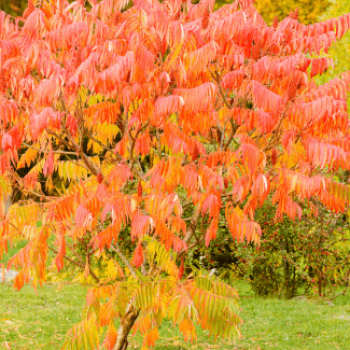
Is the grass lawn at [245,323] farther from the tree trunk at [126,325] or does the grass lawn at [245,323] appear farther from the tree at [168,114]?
the tree at [168,114]

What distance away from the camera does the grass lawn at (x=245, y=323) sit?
20.6 feet

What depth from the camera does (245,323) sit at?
7.32 metres

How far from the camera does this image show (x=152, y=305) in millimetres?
4172

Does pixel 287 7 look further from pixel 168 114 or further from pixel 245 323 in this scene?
pixel 168 114

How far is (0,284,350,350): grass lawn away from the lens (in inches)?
247

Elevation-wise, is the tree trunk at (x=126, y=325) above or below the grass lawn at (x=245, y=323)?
above

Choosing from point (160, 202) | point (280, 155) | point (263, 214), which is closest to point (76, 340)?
point (160, 202)

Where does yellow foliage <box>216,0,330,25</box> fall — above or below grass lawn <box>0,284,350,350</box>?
above

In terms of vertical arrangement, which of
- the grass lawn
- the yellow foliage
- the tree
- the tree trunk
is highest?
the yellow foliage

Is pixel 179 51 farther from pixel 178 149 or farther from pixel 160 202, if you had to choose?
pixel 160 202

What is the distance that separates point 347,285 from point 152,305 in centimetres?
623

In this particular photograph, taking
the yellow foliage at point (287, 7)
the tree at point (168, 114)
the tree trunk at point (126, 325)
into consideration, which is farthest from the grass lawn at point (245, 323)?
the yellow foliage at point (287, 7)

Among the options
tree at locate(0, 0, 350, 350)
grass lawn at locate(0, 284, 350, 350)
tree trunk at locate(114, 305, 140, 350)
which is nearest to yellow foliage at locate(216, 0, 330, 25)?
grass lawn at locate(0, 284, 350, 350)

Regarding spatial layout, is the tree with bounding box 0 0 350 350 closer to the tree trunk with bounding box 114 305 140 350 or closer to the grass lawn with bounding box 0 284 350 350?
the tree trunk with bounding box 114 305 140 350
